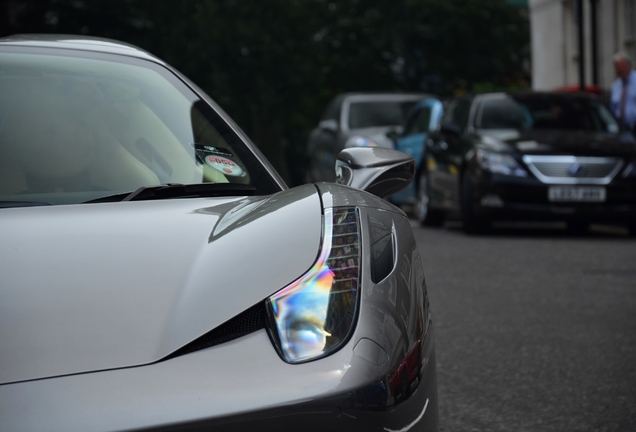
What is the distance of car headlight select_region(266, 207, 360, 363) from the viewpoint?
2025 mm

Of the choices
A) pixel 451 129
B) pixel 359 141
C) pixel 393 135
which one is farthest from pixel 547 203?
pixel 393 135

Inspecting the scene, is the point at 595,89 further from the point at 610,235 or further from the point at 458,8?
the point at 458,8

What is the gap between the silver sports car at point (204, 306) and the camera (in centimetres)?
190

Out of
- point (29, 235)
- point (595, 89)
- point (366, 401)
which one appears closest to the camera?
point (366, 401)

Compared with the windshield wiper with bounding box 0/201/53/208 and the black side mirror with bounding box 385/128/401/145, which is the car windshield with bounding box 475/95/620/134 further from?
the windshield wiper with bounding box 0/201/53/208

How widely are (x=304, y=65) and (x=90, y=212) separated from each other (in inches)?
1527

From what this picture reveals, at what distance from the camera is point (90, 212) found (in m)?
2.50

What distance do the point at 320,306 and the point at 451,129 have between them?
9.59 m

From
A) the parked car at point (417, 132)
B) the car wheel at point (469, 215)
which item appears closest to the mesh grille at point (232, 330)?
the car wheel at point (469, 215)

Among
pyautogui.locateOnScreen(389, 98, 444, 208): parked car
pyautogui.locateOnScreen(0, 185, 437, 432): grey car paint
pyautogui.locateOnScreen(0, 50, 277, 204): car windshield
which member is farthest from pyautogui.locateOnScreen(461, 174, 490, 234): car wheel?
pyautogui.locateOnScreen(0, 185, 437, 432): grey car paint

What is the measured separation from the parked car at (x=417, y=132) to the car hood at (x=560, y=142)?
216 centimetres

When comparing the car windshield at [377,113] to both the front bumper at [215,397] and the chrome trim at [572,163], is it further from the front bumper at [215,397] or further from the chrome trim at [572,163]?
the front bumper at [215,397]

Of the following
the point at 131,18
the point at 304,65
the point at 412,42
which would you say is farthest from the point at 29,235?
the point at 412,42

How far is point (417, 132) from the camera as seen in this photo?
46.2 feet
